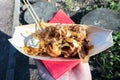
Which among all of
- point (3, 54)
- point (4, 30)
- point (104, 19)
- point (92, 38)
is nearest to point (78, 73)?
point (92, 38)

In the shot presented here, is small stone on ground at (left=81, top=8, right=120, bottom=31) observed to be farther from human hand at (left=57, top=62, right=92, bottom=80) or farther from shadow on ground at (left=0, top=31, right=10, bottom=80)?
human hand at (left=57, top=62, right=92, bottom=80)

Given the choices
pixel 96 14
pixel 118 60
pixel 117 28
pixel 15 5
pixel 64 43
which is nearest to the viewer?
pixel 64 43

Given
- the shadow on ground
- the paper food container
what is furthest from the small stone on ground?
the paper food container

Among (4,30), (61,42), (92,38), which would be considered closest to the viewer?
(61,42)

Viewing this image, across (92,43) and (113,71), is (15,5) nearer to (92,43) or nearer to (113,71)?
(113,71)

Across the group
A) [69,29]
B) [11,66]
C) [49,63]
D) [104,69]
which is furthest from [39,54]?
[11,66]

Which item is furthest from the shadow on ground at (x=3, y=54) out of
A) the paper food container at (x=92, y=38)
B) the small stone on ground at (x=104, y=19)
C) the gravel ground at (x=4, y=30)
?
the paper food container at (x=92, y=38)

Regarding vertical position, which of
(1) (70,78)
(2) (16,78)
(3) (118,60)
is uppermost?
(1) (70,78)

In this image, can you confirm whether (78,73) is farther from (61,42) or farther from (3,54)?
(3,54)

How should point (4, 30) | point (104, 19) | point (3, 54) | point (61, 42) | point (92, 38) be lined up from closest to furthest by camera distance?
point (61, 42) < point (92, 38) < point (104, 19) < point (3, 54) < point (4, 30)
